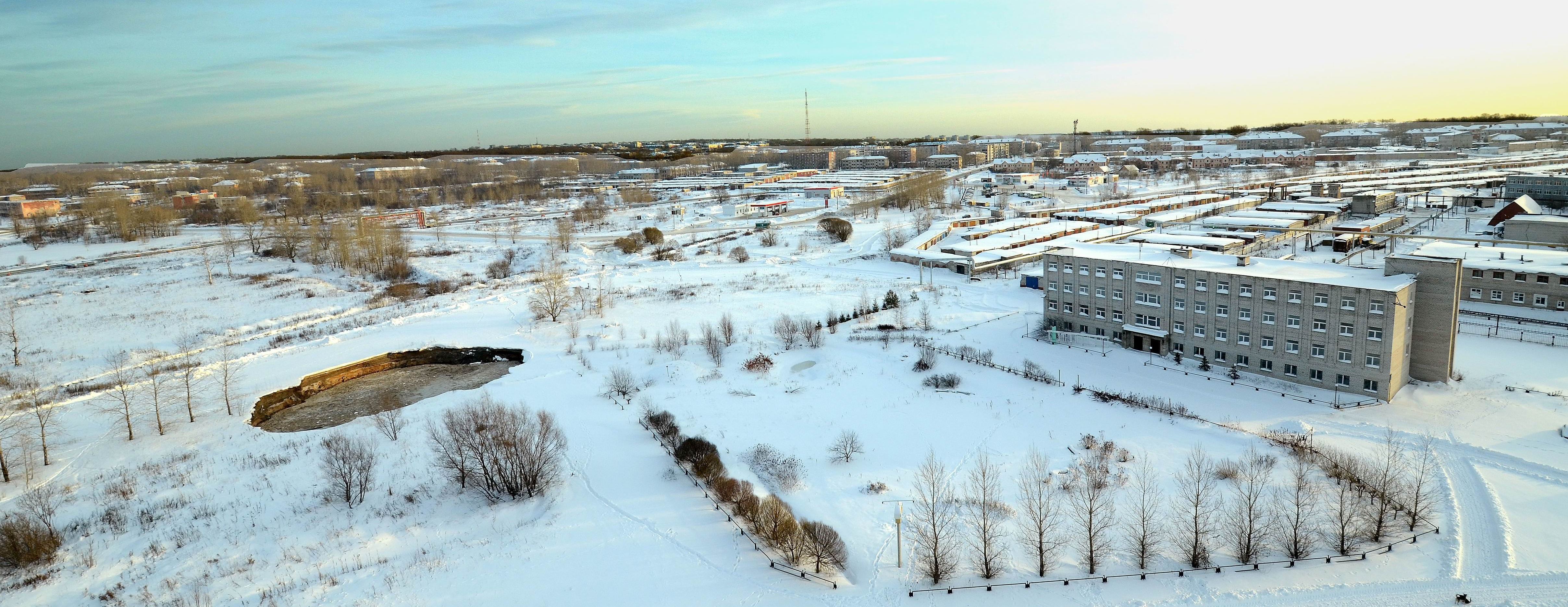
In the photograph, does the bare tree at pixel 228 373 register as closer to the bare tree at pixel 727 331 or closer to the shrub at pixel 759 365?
the shrub at pixel 759 365

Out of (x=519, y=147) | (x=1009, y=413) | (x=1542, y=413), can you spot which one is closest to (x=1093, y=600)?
(x=1009, y=413)

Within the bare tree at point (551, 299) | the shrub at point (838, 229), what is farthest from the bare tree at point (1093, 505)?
the shrub at point (838, 229)

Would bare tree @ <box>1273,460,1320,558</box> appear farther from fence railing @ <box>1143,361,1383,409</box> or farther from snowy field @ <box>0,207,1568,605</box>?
fence railing @ <box>1143,361,1383,409</box>

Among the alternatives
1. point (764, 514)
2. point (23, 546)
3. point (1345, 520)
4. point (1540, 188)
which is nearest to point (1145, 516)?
point (1345, 520)

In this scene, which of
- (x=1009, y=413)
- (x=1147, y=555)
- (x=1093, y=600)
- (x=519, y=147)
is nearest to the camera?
(x=1093, y=600)

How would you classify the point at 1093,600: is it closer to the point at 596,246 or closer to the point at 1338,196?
the point at 596,246

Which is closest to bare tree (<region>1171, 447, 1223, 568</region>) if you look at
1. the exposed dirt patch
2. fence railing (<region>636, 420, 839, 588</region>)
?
fence railing (<region>636, 420, 839, 588</region>)
